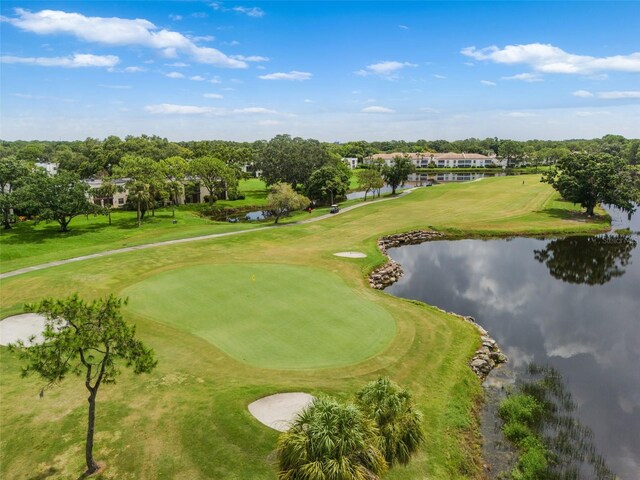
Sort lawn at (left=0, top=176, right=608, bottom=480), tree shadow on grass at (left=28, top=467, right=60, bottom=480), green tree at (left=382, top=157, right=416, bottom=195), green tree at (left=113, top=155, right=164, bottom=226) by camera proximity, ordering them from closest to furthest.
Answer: tree shadow on grass at (left=28, top=467, right=60, bottom=480) < lawn at (left=0, top=176, right=608, bottom=480) < green tree at (left=113, top=155, right=164, bottom=226) < green tree at (left=382, top=157, right=416, bottom=195)

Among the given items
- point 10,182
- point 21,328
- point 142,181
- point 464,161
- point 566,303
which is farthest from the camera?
point 464,161

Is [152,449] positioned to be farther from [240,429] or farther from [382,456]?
[382,456]

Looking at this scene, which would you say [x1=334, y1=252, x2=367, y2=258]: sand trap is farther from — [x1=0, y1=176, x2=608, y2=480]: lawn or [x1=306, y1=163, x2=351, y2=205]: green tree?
[x1=306, y1=163, x2=351, y2=205]: green tree

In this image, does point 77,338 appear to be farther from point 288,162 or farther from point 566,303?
point 288,162

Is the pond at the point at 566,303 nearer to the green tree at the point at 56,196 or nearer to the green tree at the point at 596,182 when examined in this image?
the green tree at the point at 596,182

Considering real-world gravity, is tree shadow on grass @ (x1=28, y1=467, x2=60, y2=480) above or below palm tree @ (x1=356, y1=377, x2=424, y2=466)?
below

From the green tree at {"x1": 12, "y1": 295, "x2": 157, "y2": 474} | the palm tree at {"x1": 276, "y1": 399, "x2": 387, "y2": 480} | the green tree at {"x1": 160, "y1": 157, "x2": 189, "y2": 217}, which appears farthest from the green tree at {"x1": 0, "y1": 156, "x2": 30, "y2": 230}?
the palm tree at {"x1": 276, "y1": 399, "x2": 387, "y2": 480}

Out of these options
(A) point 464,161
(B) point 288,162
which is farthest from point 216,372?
(A) point 464,161
